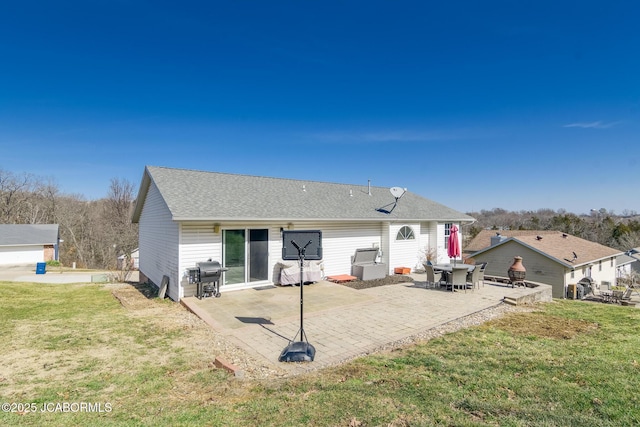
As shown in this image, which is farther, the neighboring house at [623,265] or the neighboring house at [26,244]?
the neighboring house at [623,265]

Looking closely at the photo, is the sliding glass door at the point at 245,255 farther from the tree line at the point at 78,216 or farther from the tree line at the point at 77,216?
the tree line at the point at 77,216

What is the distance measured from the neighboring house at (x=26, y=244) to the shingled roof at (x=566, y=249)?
4267 cm

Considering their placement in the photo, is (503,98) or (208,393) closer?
(208,393)

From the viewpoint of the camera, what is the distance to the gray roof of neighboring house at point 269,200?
406 inches

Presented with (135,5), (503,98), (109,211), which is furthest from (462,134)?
(109,211)

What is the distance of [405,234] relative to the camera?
15078 millimetres

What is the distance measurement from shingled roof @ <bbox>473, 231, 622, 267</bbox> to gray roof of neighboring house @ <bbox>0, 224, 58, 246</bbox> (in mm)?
42535

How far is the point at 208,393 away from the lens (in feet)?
13.5

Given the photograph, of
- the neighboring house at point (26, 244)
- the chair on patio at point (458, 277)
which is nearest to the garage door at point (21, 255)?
the neighboring house at point (26, 244)

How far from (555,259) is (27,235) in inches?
1826

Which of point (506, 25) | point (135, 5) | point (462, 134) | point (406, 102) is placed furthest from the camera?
point (462, 134)

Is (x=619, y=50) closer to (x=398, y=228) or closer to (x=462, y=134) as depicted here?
(x=462, y=134)

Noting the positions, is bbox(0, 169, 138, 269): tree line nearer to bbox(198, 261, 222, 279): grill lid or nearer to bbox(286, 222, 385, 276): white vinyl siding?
bbox(198, 261, 222, 279): grill lid

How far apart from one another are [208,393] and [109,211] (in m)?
43.5
